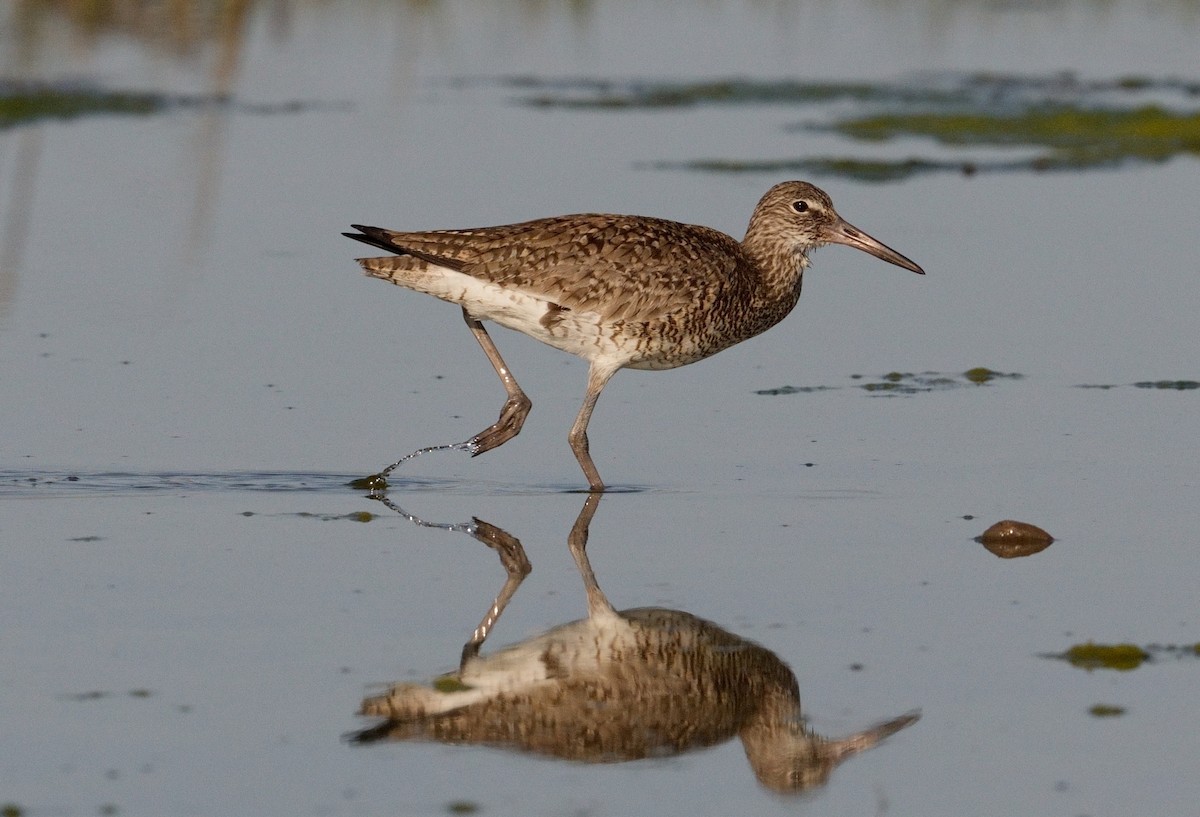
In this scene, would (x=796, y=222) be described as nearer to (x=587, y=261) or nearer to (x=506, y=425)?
(x=587, y=261)

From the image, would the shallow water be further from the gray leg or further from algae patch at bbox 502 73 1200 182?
algae patch at bbox 502 73 1200 182

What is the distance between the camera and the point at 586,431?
9.95m

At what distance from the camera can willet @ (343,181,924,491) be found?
382 inches

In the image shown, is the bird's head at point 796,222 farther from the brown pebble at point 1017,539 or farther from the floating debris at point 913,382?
the brown pebble at point 1017,539

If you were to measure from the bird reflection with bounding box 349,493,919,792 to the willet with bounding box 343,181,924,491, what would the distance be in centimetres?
229

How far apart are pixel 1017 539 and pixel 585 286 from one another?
95.1 inches

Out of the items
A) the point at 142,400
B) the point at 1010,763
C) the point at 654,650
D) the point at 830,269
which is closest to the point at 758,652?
the point at 654,650

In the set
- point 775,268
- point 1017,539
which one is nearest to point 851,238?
point 775,268

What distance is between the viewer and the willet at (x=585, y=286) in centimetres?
970

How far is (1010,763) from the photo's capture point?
6117 millimetres

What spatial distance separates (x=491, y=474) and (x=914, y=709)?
3.59m

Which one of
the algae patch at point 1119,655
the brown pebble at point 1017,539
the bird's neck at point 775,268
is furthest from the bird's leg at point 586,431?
the algae patch at point 1119,655

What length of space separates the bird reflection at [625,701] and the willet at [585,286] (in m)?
2.29

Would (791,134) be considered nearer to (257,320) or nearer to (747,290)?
(257,320)
